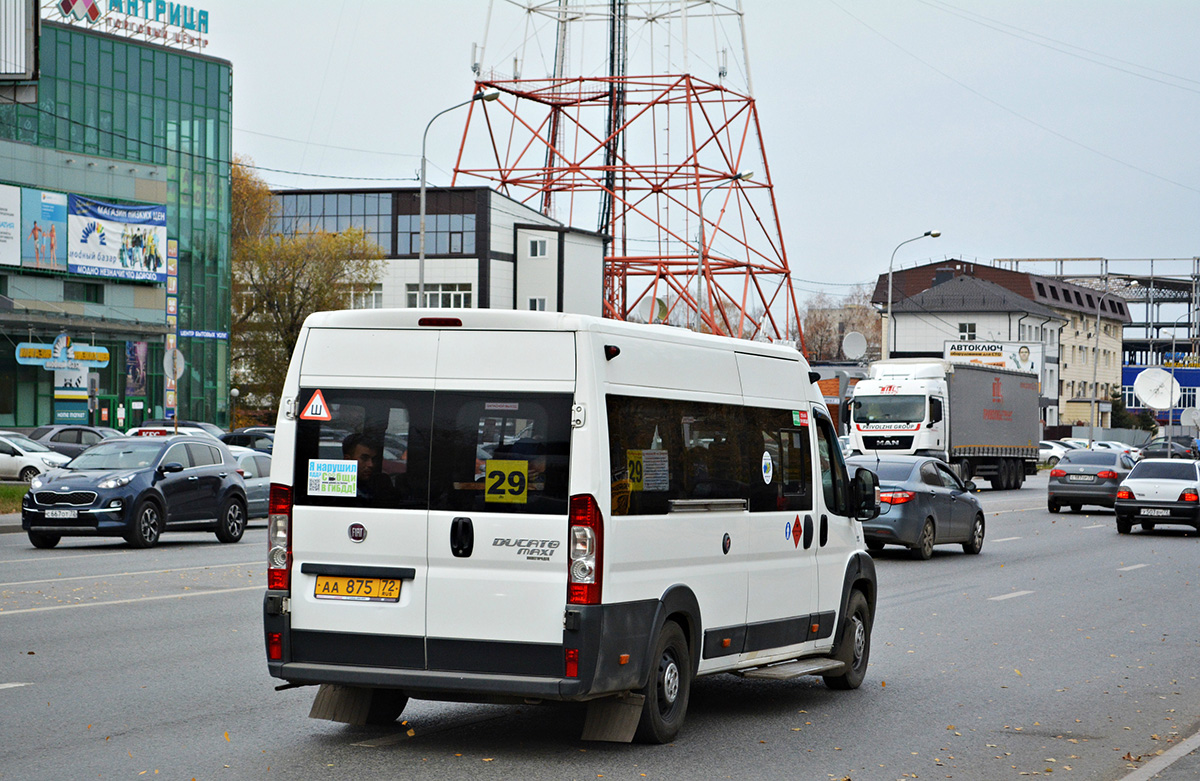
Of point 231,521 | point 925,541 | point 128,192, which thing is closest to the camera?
point 925,541

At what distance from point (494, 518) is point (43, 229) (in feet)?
194

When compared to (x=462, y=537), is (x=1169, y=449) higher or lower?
lower

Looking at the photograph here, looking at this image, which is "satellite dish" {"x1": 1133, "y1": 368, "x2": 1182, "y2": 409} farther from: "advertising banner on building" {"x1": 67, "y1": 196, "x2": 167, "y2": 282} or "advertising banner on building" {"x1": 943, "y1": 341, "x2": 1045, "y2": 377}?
"advertising banner on building" {"x1": 67, "y1": 196, "x2": 167, "y2": 282}

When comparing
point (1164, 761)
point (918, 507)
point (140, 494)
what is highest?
point (140, 494)

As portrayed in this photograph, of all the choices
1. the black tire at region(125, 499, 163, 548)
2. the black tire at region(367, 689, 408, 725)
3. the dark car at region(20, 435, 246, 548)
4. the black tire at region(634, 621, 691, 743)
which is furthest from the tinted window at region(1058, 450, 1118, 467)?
the black tire at region(367, 689, 408, 725)

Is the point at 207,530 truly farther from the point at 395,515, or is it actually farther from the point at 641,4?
the point at 641,4

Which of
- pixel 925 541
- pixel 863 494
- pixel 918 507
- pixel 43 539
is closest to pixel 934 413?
pixel 925 541

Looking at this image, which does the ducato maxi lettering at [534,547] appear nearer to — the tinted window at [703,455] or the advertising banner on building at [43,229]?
the tinted window at [703,455]

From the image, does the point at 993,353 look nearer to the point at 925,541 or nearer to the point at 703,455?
the point at 925,541

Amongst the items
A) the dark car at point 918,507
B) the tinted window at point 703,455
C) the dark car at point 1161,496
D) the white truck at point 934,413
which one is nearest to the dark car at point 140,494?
the dark car at point 918,507

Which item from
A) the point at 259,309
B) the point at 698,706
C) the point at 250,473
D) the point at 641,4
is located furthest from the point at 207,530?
the point at 259,309

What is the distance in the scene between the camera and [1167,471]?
28.8 metres

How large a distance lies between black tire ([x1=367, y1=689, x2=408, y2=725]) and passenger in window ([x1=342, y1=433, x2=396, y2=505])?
4.25 ft

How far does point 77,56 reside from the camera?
2586 inches
